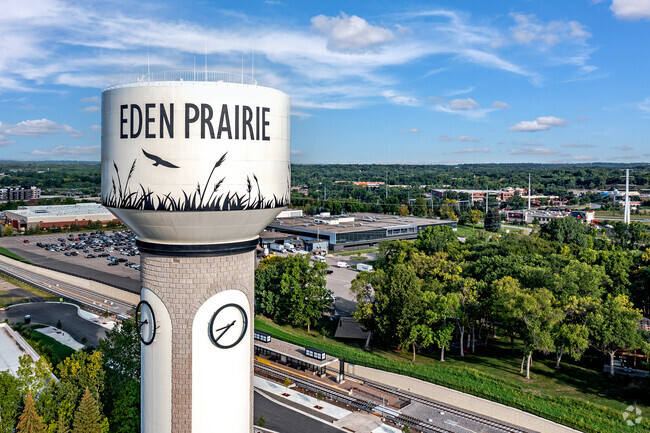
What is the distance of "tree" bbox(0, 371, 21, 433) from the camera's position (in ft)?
80.6

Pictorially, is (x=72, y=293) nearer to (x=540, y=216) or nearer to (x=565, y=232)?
(x=565, y=232)

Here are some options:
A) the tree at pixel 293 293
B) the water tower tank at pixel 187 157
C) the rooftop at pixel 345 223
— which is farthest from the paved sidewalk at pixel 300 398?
the rooftop at pixel 345 223

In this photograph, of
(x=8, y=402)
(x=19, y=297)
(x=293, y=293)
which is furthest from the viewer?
(x=19, y=297)

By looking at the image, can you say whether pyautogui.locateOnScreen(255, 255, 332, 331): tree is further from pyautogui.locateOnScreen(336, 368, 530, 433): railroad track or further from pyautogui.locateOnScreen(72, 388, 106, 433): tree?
pyautogui.locateOnScreen(72, 388, 106, 433): tree

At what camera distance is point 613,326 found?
36969 millimetres

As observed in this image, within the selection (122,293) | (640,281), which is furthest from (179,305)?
(640,281)

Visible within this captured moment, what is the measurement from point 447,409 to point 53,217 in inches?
4202

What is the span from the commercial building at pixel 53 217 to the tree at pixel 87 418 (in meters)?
91.4

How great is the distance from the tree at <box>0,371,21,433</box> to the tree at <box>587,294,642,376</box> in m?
38.4

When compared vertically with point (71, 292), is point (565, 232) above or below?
above

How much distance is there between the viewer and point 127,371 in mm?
28141

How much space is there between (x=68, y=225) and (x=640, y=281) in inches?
4394

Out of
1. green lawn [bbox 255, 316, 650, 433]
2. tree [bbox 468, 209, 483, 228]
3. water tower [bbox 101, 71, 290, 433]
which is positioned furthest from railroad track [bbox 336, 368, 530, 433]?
tree [bbox 468, 209, 483, 228]

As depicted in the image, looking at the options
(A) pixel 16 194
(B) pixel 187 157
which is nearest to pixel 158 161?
(B) pixel 187 157
